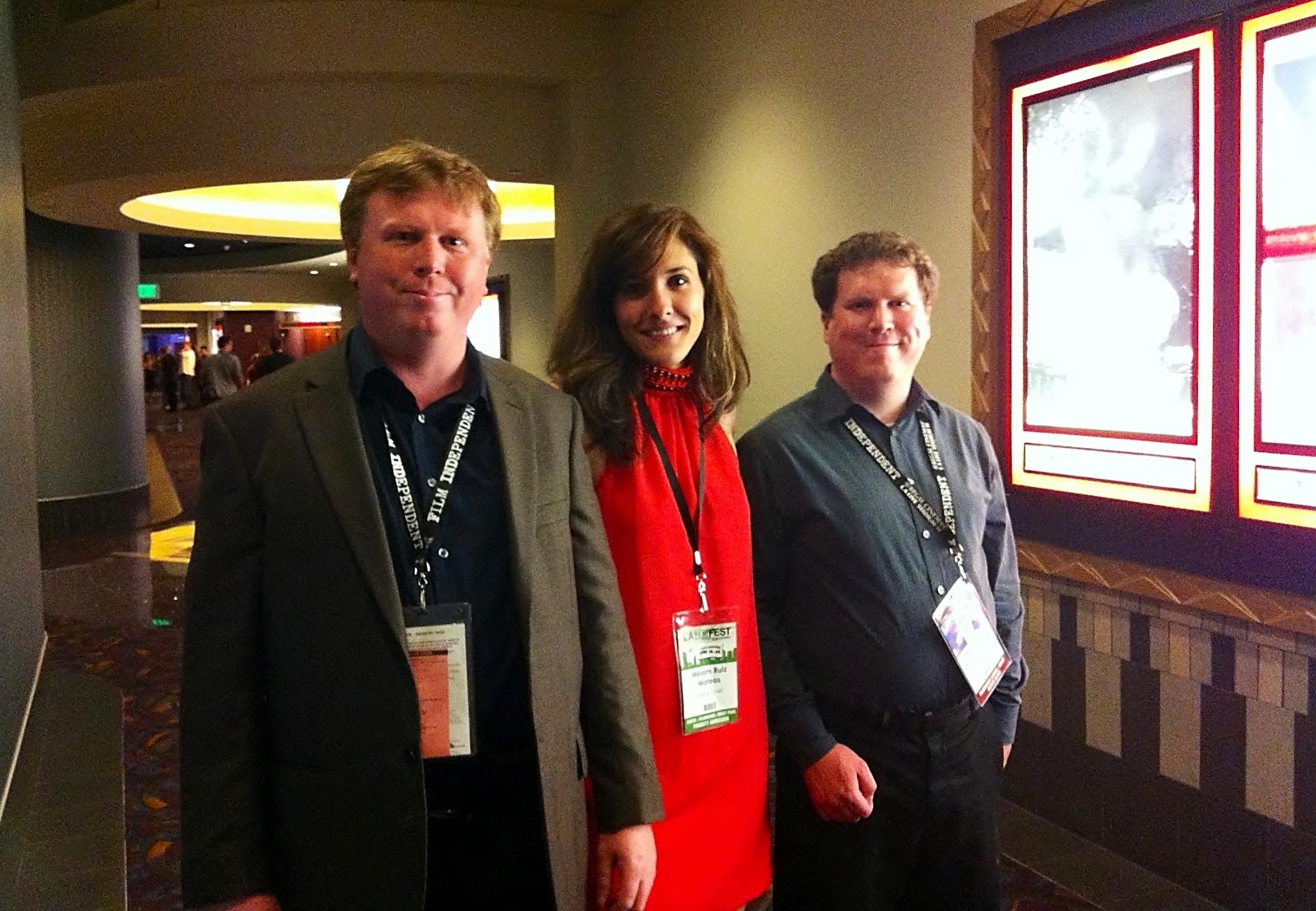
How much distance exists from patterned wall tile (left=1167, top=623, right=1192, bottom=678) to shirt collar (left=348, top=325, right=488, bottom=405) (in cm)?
216

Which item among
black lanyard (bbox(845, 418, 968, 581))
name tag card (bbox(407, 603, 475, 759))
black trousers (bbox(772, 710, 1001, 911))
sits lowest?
black trousers (bbox(772, 710, 1001, 911))

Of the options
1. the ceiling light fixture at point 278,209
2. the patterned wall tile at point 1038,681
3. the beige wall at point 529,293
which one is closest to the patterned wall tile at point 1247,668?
the patterned wall tile at point 1038,681

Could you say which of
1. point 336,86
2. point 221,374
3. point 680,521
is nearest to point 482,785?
point 680,521

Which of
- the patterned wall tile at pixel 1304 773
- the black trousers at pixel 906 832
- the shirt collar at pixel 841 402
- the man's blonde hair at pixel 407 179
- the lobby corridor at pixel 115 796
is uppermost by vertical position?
the man's blonde hair at pixel 407 179

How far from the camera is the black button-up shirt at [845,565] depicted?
1802 millimetres

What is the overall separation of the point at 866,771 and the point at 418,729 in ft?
2.61

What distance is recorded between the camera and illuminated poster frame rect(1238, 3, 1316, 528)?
245 cm

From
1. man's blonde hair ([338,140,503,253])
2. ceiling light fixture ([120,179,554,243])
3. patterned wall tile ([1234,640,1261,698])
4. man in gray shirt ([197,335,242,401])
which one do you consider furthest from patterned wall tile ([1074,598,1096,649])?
man in gray shirt ([197,335,242,401])

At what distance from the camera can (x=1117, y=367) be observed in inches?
116

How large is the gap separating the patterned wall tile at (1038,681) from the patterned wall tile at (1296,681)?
2.60 feet

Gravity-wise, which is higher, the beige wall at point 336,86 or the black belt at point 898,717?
the beige wall at point 336,86

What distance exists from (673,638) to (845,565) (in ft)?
1.12

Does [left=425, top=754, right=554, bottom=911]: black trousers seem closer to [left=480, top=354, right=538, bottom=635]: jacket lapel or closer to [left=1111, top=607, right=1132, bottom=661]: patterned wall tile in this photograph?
[left=480, top=354, right=538, bottom=635]: jacket lapel

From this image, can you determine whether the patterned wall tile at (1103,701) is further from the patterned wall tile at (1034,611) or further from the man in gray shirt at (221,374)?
the man in gray shirt at (221,374)
